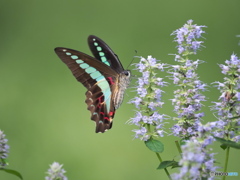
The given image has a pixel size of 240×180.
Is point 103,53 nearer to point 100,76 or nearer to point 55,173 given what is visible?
point 100,76

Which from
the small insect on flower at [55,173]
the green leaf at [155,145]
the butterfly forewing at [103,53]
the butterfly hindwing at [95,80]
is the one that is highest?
the butterfly forewing at [103,53]

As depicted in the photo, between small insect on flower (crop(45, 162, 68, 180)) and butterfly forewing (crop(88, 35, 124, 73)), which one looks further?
butterfly forewing (crop(88, 35, 124, 73))

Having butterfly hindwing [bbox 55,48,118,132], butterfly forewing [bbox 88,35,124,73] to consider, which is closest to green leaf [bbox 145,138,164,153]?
butterfly hindwing [bbox 55,48,118,132]

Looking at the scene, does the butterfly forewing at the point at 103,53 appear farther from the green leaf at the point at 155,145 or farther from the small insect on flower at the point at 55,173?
the small insect on flower at the point at 55,173

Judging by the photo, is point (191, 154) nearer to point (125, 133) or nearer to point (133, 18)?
point (125, 133)

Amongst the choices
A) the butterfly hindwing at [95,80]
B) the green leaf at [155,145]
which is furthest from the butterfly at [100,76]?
the green leaf at [155,145]

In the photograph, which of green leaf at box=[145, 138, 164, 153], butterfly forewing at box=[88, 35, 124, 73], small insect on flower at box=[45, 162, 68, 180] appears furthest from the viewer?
butterfly forewing at box=[88, 35, 124, 73]

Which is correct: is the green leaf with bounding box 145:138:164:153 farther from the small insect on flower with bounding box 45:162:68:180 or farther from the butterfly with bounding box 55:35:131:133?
the butterfly with bounding box 55:35:131:133

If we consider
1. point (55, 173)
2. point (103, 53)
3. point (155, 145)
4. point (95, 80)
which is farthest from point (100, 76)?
point (55, 173)

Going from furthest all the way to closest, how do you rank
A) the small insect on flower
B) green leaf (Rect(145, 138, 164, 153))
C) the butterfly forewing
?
the butterfly forewing → green leaf (Rect(145, 138, 164, 153)) → the small insect on flower
